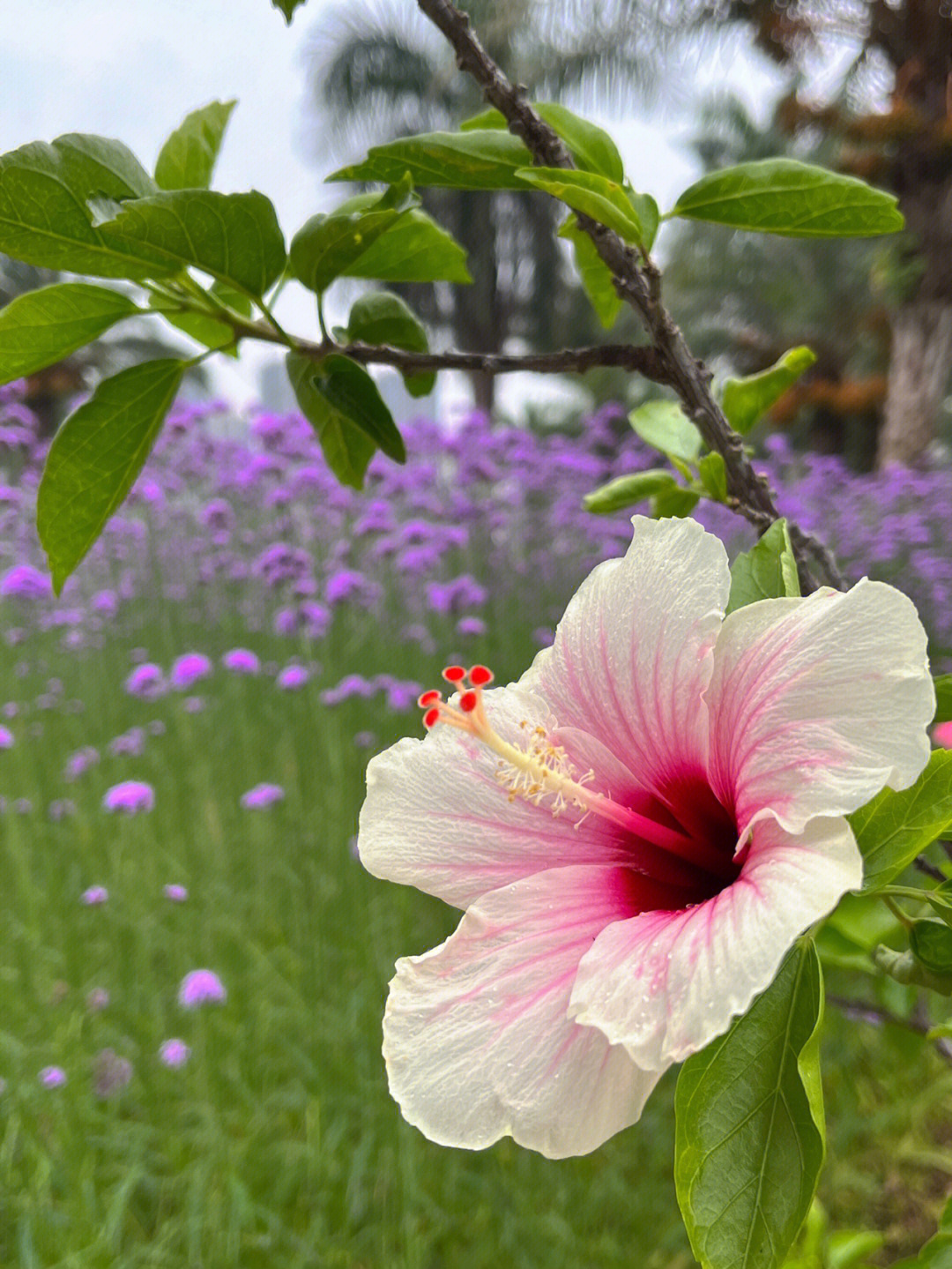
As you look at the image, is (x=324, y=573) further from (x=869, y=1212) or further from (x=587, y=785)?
(x=587, y=785)

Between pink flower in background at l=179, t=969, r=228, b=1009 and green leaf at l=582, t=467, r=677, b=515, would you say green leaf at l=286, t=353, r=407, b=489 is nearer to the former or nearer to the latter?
green leaf at l=582, t=467, r=677, b=515

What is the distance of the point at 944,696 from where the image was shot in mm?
237

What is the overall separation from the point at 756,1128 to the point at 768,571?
116 millimetres

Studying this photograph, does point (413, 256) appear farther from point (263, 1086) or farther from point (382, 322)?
point (263, 1086)

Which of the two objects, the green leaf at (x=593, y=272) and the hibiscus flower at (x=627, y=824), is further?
the green leaf at (x=593, y=272)

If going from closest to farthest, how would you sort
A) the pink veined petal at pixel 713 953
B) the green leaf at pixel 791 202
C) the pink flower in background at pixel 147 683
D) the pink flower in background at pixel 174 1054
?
the pink veined petal at pixel 713 953, the green leaf at pixel 791 202, the pink flower in background at pixel 174 1054, the pink flower in background at pixel 147 683

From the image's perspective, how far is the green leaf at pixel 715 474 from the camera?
0.88 feet

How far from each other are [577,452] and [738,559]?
7.13 ft

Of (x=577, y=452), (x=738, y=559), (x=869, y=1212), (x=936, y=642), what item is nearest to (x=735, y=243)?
(x=577, y=452)

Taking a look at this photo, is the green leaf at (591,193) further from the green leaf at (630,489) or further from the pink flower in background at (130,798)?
the pink flower in background at (130,798)

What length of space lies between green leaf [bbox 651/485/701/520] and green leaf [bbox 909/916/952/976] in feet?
0.53

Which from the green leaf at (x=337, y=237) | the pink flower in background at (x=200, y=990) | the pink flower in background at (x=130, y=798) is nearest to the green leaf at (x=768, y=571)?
the green leaf at (x=337, y=237)

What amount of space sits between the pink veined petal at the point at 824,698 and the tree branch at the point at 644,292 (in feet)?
0.28

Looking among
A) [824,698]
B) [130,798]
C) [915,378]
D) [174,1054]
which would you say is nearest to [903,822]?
[824,698]
